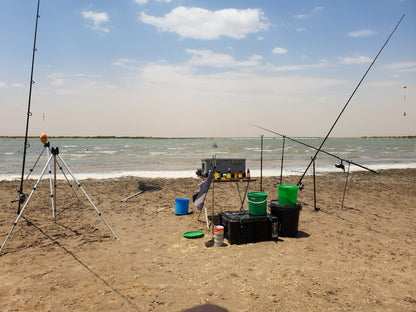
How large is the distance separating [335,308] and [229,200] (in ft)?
21.6

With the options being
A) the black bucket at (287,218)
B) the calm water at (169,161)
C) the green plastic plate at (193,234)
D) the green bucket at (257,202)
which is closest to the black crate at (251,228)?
the green bucket at (257,202)

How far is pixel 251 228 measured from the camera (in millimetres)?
5914

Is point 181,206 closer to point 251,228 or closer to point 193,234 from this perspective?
point 193,234

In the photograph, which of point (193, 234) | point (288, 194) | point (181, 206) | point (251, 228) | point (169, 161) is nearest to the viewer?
point (251, 228)

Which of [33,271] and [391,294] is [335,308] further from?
[33,271]

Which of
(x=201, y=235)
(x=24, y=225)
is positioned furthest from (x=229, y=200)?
(x=24, y=225)

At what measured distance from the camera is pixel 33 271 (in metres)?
4.69

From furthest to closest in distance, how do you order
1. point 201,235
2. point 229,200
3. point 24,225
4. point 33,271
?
point 229,200 < point 24,225 < point 201,235 < point 33,271

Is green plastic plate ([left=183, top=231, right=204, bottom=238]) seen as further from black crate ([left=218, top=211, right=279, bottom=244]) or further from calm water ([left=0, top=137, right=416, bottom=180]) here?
calm water ([left=0, top=137, right=416, bottom=180])

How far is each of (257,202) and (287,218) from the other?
2.50 ft

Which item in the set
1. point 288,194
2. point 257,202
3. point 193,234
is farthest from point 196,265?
point 288,194

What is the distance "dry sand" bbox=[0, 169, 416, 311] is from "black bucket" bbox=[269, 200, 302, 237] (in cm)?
19

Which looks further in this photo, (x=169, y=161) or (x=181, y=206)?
(x=169, y=161)

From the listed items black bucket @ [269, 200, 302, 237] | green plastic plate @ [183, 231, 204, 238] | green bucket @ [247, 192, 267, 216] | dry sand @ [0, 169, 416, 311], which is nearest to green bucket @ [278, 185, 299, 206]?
black bucket @ [269, 200, 302, 237]
